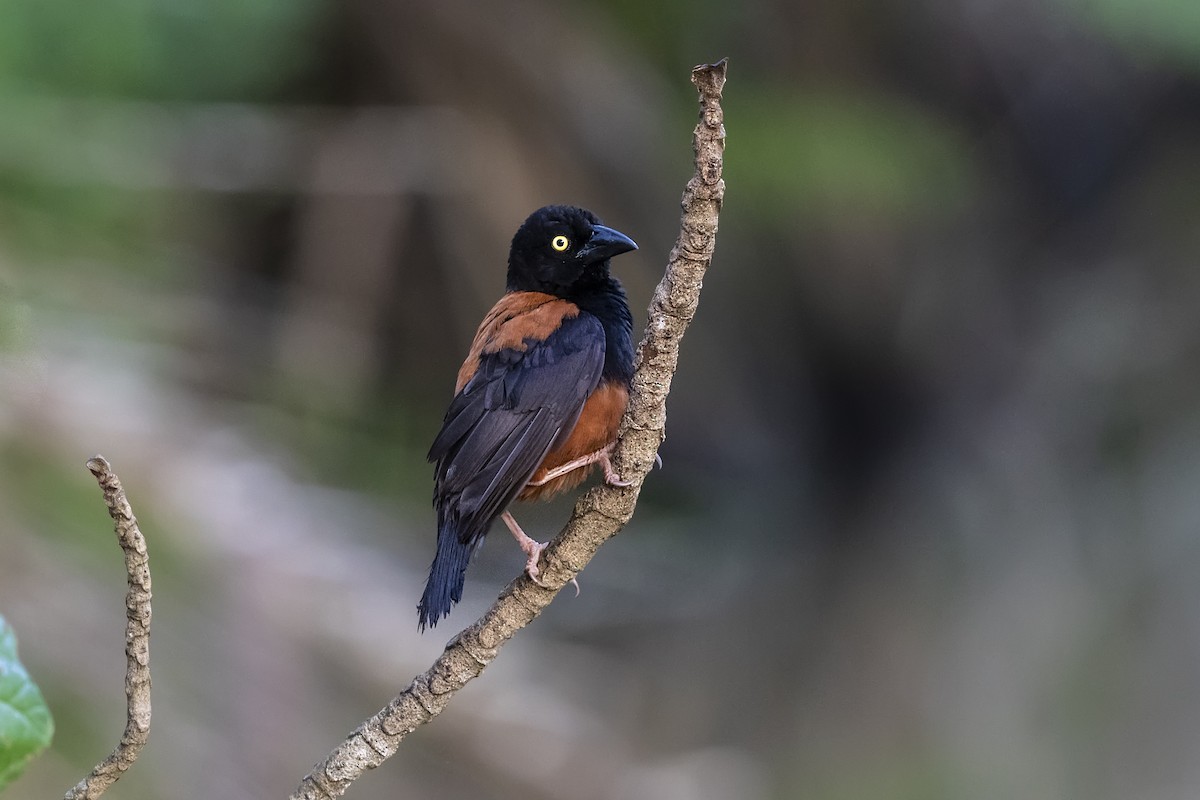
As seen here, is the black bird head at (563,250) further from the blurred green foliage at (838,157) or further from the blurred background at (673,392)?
the blurred green foliage at (838,157)

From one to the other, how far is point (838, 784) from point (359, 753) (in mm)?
5619

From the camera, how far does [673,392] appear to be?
833cm

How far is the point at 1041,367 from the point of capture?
821 centimetres

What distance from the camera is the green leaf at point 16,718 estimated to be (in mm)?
1520

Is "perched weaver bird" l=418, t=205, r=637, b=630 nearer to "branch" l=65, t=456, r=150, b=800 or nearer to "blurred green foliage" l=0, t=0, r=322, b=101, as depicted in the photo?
"branch" l=65, t=456, r=150, b=800

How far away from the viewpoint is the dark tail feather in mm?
2711

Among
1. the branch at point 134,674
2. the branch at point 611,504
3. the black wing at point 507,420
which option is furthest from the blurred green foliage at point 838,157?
the branch at point 134,674

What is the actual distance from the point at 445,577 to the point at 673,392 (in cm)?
562

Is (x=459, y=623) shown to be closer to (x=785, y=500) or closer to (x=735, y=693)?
(x=735, y=693)

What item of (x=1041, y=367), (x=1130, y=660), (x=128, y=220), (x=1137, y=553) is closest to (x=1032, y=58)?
(x=1041, y=367)

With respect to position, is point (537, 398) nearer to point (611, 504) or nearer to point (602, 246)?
point (602, 246)

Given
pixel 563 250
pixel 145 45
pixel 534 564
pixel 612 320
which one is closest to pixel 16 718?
pixel 534 564

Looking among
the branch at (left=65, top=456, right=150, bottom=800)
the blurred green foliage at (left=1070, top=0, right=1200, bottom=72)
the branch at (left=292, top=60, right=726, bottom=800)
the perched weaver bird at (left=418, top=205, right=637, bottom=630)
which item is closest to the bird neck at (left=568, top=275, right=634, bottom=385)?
the perched weaver bird at (left=418, top=205, right=637, bottom=630)

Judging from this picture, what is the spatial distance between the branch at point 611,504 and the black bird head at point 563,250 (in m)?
1.27
